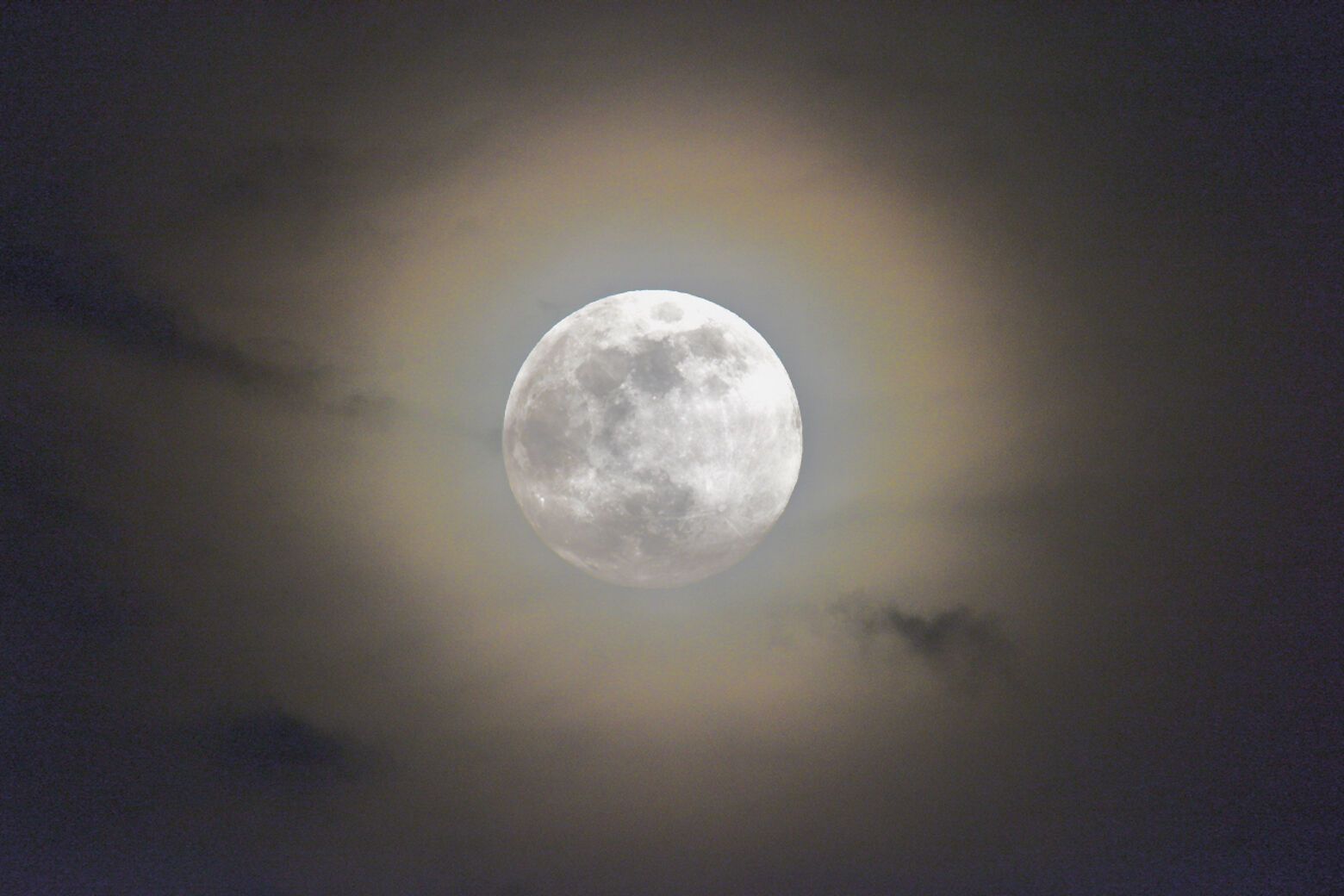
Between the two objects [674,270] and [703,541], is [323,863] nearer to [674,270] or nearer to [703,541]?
[703,541]

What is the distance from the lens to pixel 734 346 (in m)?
3.44

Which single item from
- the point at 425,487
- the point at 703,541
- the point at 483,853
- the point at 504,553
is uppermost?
the point at 425,487

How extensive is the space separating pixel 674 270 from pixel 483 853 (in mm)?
3687

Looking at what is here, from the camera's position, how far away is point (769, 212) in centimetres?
376

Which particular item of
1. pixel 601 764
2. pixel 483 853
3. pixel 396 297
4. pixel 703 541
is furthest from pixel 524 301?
pixel 483 853

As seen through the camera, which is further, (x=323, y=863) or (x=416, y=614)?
(x=323, y=863)

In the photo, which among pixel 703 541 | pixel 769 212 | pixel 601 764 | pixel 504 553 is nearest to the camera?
pixel 703 541

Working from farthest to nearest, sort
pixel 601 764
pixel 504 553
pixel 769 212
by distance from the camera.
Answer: pixel 601 764 → pixel 504 553 → pixel 769 212

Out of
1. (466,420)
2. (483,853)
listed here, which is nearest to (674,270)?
(466,420)

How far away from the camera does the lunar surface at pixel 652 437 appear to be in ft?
10.7

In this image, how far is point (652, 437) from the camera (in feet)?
10.7

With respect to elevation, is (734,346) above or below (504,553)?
above

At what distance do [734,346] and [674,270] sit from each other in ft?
2.14

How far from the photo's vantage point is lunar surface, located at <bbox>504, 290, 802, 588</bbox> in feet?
10.7
